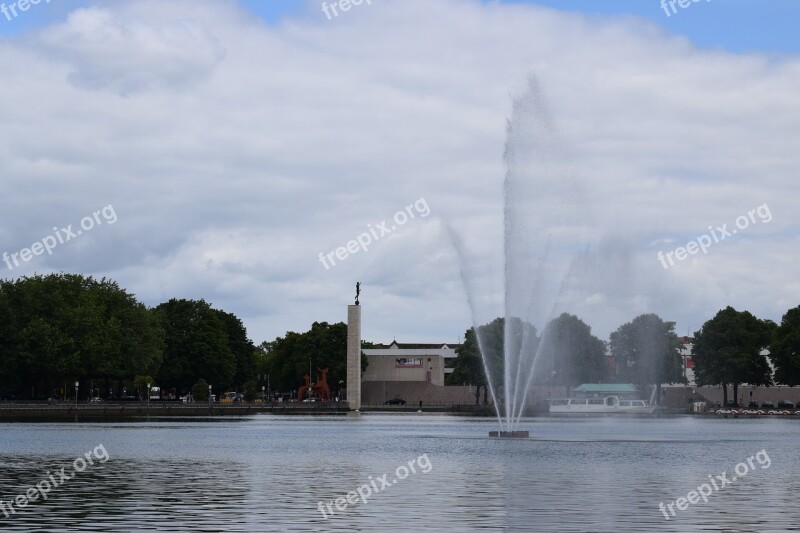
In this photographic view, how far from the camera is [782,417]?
155 metres

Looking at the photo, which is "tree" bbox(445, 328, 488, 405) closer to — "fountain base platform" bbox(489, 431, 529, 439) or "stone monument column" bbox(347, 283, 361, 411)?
"stone monument column" bbox(347, 283, 361, 411)

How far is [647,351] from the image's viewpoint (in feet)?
572

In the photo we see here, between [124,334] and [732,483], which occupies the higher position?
[124,334]

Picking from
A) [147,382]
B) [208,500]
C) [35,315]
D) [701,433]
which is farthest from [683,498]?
[147,382]

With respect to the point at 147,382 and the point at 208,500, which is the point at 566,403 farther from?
the point at 208,500

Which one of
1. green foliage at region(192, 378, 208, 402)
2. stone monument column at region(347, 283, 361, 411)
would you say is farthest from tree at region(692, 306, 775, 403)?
green foliage at region(192, 378, 208, 402)

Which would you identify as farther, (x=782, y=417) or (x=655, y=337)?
(x=655, y=337)

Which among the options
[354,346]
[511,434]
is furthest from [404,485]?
[354,346]

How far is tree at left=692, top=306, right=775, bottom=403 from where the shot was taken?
167625 mm

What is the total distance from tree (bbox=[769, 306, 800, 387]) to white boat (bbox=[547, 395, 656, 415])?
18.9 meters

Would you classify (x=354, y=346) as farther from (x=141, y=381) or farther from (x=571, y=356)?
(x=141, y=381)

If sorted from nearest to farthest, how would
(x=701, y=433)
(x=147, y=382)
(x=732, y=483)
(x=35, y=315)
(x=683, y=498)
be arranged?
(x=683, y=498), (x=732, y=483), (x=701, y=433), (x=35, y=315), (x=147, y=382)

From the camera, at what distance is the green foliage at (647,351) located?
173125 millimetres

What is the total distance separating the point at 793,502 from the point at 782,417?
124 m
